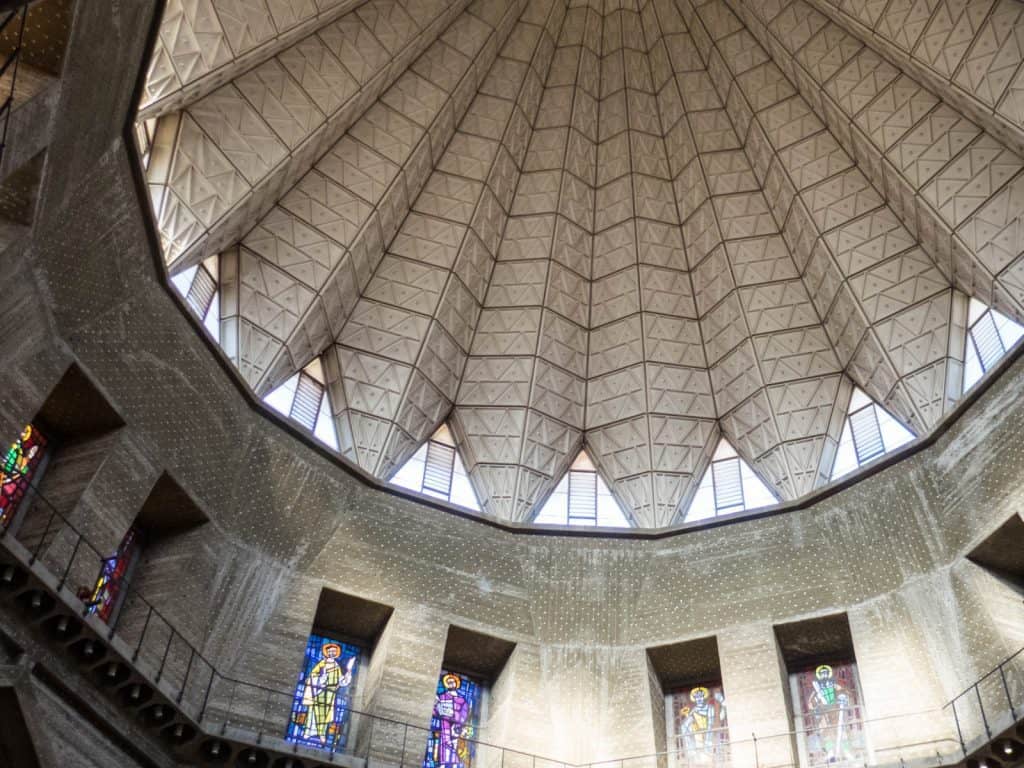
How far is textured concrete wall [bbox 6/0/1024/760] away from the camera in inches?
797

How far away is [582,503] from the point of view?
29.3 metres

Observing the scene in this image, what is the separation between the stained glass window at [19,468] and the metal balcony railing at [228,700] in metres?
0.25

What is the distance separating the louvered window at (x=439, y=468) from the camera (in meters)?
28.3

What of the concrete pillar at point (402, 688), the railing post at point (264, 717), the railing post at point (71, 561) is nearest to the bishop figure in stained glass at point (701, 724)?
the concrete pillar at point (402, 688)

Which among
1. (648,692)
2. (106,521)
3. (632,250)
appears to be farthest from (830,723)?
(106,521)

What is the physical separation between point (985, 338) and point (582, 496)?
1047 cm

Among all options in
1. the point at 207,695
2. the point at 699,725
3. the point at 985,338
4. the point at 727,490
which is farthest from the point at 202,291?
the point at 985,338

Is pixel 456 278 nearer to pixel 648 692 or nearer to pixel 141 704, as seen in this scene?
pixel 648 692

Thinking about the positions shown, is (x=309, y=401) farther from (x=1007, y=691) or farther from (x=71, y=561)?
(x=1007, y=691)

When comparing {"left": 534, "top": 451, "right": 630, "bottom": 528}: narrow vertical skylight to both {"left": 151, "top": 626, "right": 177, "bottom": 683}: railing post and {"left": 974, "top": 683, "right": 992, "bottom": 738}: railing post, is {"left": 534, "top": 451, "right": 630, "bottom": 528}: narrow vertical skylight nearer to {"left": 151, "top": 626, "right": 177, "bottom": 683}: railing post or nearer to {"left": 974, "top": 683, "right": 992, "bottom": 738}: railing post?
{"left": 974, "top": 683, "right": 992, "bottom": 738}: railing post

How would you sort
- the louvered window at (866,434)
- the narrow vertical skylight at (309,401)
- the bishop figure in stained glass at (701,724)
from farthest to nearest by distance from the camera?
1. the louvered window at (866,434)
2. the narrow vertical skylight at (309,401)
3. the bishop figure in stained glass at (701,724)

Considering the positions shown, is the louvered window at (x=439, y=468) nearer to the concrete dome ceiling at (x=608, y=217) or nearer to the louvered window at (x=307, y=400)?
the concrete dome ceiling at (x=608, y=217)

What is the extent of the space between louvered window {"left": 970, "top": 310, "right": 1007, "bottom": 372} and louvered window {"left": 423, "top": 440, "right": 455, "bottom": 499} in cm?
1286

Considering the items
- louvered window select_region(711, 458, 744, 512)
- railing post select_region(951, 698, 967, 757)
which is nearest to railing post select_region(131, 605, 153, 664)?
louvered window select_region(711, 458, 744, 512)
